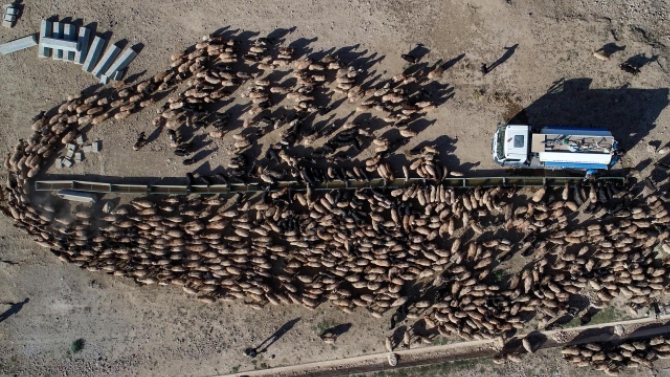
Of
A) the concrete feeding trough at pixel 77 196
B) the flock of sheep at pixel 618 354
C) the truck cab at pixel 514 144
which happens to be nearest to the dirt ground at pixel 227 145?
the concrete feeding trough at pixel 77 196

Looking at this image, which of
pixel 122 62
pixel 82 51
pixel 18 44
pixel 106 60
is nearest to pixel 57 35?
pixel 82 51

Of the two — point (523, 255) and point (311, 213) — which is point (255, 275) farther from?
point (523, 255)

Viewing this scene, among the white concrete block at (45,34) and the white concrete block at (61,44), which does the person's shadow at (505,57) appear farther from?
the white concrete block at (45,34)

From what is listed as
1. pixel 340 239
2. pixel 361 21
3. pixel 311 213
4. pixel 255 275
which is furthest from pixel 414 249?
pixel 361 21

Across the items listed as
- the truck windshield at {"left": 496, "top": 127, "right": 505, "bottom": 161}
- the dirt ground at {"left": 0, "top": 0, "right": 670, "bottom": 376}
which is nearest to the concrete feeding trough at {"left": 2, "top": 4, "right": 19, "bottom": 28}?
the dirt ground at {"left": 0, "top": 0, "right": 670, "bottom": 376}

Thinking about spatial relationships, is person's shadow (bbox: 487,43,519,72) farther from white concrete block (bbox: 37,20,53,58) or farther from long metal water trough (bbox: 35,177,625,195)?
white concrete block (bbox: 37,20,53,58)
